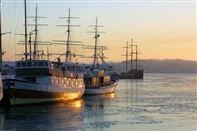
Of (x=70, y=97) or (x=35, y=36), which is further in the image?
(x=35, y=36)

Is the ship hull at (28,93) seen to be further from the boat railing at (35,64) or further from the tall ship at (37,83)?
the boat railing at (35,64)

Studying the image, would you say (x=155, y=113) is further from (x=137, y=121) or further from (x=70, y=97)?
(x=70, y=97)

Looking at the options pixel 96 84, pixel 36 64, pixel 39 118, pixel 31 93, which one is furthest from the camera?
pixel 96 84

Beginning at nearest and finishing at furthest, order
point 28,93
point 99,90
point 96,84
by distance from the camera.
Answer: point 28,93 < point 99,90 < point 96,84

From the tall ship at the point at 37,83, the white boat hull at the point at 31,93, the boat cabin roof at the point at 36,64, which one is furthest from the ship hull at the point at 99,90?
the boat cabin roof at the point at 36,64

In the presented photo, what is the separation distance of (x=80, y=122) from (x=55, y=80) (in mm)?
19782

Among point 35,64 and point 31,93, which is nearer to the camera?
point 31,93

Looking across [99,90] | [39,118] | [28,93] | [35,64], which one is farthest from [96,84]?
[39,118]

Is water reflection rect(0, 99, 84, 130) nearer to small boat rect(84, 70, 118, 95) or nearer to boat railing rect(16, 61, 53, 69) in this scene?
boat railing rect(16, 61, 53, 69)

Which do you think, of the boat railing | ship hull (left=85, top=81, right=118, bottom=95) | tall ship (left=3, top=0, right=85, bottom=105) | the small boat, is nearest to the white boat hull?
tall ship (left=3, top=0, right=85, bottom=105)

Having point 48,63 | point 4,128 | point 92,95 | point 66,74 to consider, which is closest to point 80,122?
point 4,128

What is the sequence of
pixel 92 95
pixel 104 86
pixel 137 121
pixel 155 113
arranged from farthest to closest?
1. pixel 104 86
2. pixel 92 95
3. pixel 155 113
4. pixel 137 121

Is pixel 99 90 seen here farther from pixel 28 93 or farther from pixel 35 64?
pixel 28 93

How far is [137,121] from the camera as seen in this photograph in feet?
133
